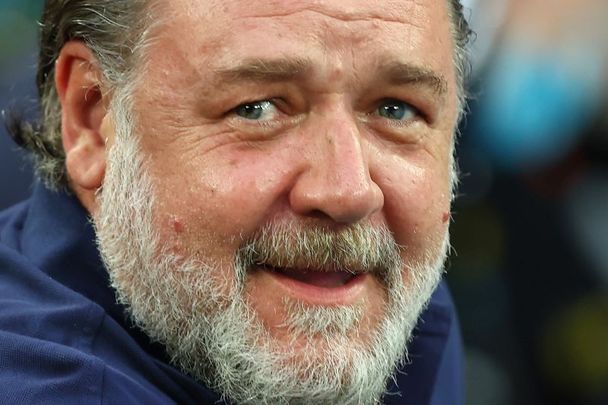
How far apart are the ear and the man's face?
6.9 inches

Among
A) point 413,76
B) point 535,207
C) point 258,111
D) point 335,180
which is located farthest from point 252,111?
point 535,207

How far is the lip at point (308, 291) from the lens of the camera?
7.25 feet

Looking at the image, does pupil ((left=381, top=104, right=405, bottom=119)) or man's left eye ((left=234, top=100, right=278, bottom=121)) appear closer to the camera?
man's left eye ((left=234, top=100, right=278, bottom=121))

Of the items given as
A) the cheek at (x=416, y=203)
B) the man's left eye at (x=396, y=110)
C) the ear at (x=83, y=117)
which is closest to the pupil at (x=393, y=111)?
the man's left eye at (x=396, y=110)

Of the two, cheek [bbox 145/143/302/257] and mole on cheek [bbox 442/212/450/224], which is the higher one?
cheek [bbox 145/143/302/257]

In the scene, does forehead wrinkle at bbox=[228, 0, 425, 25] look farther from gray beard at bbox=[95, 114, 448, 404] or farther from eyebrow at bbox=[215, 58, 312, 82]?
gray beard at bbox=[95, 114, 448, 404]

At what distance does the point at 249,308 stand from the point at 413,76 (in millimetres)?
595

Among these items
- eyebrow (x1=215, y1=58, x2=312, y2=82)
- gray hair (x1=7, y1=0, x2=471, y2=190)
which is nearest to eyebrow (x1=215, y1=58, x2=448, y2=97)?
eyebrow (x1=215, y1=58, x2=312, y2=82)

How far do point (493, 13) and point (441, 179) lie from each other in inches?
72.1

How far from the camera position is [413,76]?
234 cm

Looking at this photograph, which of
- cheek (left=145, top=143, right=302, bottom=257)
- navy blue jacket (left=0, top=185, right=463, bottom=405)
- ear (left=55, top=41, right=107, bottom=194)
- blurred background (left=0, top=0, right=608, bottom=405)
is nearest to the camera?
navy blue jacket (left=0, top=185, right=463, bottom=405)

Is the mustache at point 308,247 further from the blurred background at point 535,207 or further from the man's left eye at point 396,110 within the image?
the blurred background at point 535,207

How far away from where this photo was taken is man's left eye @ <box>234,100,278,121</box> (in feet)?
7.36

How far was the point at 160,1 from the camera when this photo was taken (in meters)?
2.32
